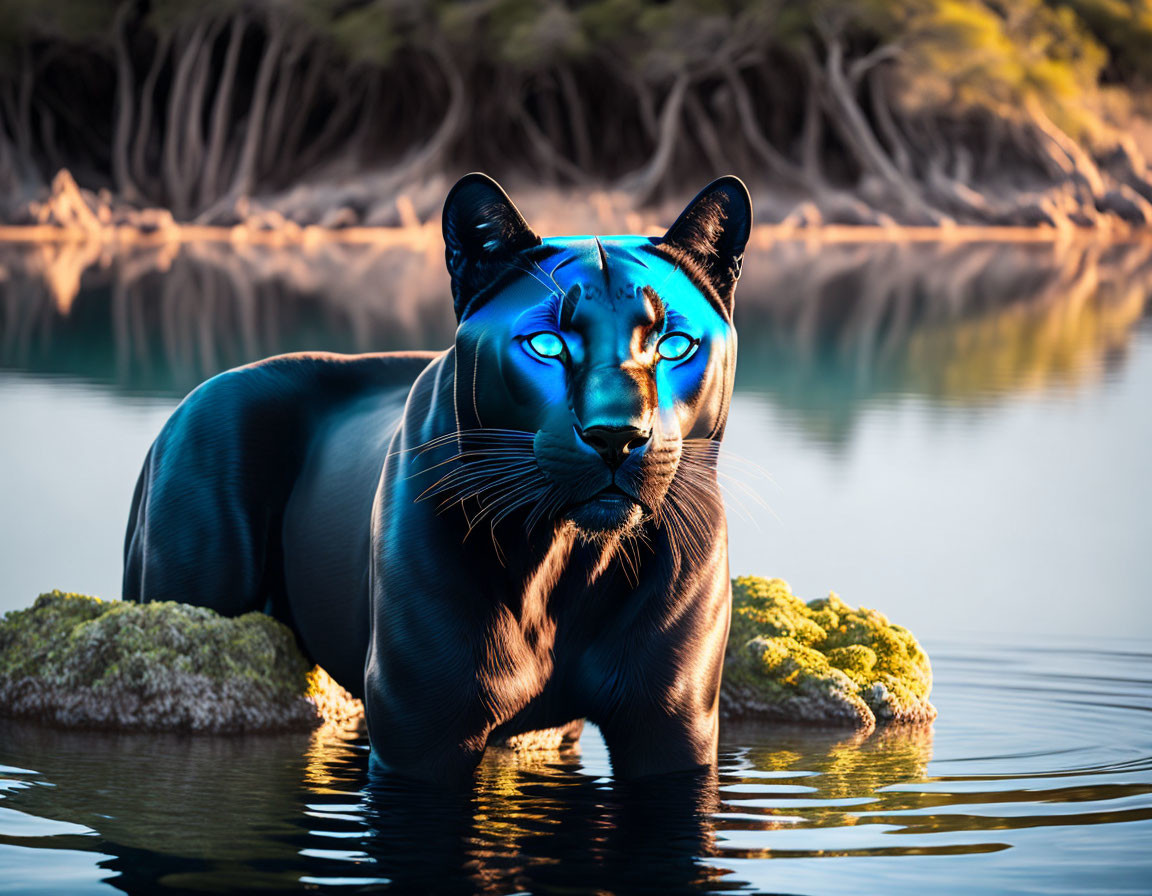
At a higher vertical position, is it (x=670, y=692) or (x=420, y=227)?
(x=420, y=227)

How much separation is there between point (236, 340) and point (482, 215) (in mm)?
17298

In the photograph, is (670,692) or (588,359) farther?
(670,692)

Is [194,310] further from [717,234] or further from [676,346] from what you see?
[676,346]

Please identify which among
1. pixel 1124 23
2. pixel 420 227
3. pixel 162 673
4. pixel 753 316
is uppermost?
pixel 1124 23

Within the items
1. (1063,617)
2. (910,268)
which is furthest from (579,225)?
(1063,617)

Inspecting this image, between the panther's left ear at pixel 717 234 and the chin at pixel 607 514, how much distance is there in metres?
0.71

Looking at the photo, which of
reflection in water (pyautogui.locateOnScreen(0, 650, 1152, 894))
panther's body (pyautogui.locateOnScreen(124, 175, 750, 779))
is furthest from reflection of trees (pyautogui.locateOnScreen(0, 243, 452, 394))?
panther's body (pyautogui.locateOnScreen(124, 175, 750, 779))

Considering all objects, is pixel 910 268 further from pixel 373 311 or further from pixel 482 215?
pixel 482 215

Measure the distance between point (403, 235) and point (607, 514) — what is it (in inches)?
1707

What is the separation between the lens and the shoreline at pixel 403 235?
4459cm

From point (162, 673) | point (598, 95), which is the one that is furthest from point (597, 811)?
point (598, 95)

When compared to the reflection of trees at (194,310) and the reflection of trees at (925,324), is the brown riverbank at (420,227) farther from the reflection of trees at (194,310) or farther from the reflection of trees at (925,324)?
the reflection of trees at (925,324)

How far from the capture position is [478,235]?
4863 millimetres

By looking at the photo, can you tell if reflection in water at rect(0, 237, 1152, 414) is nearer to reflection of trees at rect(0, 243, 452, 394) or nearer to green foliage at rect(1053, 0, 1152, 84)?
reflection of trees at rect(0, 243, 452, 394)
